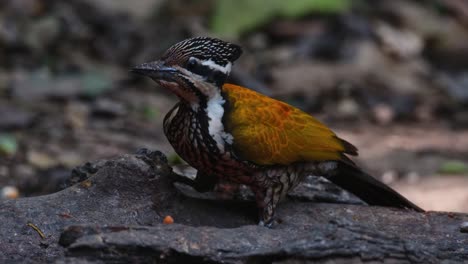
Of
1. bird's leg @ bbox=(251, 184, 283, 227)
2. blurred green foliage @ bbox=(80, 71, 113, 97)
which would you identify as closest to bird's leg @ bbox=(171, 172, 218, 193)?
bird's leg @ bbox=(251, 184, 283, 227)

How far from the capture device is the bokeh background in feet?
29.4

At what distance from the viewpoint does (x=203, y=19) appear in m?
12.2

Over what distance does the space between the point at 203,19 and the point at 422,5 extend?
3.26 meters

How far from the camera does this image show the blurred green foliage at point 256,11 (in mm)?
12055

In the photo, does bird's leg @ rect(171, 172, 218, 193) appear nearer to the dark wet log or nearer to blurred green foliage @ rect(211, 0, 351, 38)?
the dark wet log

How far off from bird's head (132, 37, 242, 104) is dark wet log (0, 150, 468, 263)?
0.59 metres

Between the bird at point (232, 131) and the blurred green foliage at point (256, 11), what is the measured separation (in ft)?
21.2

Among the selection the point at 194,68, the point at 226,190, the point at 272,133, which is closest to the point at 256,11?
the point at 226,190

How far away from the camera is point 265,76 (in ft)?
37.4

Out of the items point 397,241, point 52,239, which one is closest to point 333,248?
point 397,241

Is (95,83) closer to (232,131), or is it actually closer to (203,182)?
(203,182)

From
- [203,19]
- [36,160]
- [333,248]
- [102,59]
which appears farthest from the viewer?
[203,19]

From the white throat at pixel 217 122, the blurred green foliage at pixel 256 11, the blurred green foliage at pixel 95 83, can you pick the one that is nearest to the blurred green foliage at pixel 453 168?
the blurred green foliage at pixel 95 83

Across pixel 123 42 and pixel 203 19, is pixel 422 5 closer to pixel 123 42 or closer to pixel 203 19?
pixel 203 19
